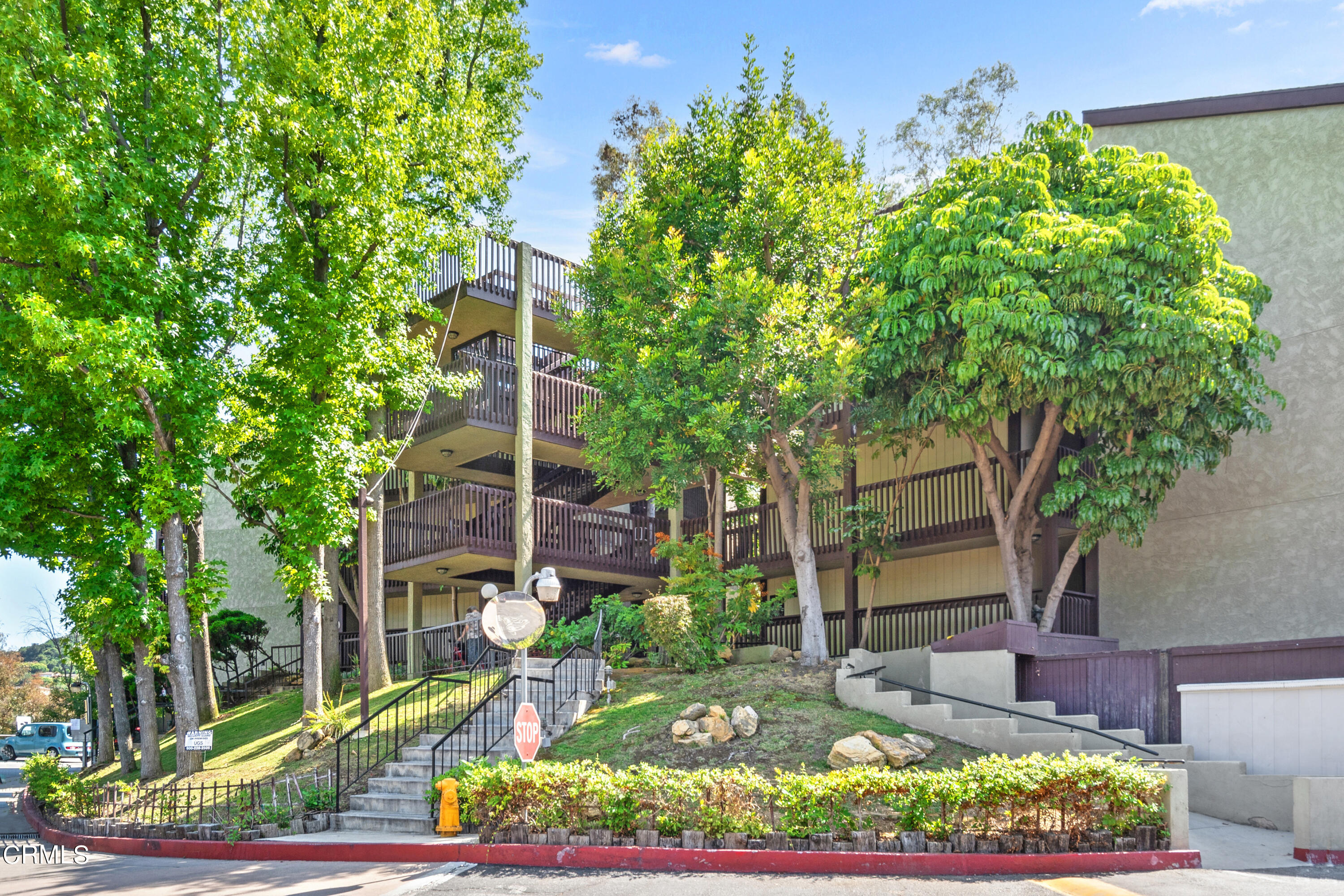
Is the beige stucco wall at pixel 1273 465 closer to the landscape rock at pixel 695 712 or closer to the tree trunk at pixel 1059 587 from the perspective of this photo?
the tree trunk at pixel 1059 587

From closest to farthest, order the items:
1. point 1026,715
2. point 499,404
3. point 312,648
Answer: point 1026,715, point 312,648, point 499,404

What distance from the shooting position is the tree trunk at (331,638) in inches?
868

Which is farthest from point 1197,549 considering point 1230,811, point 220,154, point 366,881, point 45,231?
→ point 45,231

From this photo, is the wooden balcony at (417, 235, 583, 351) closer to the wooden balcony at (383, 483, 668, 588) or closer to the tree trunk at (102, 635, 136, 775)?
the wooden balcony at (383, 483, 668, 588)

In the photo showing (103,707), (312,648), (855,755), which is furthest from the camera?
(103,707)

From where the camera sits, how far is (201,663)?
2377cm

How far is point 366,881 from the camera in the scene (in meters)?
9.97

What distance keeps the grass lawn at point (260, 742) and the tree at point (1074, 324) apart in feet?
31.9

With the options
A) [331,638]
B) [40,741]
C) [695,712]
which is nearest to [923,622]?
[695,712]

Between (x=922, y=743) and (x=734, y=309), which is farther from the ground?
(x=734, y=309)

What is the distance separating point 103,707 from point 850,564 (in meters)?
18.0

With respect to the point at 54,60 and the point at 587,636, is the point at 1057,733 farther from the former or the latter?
the point at 54,60
